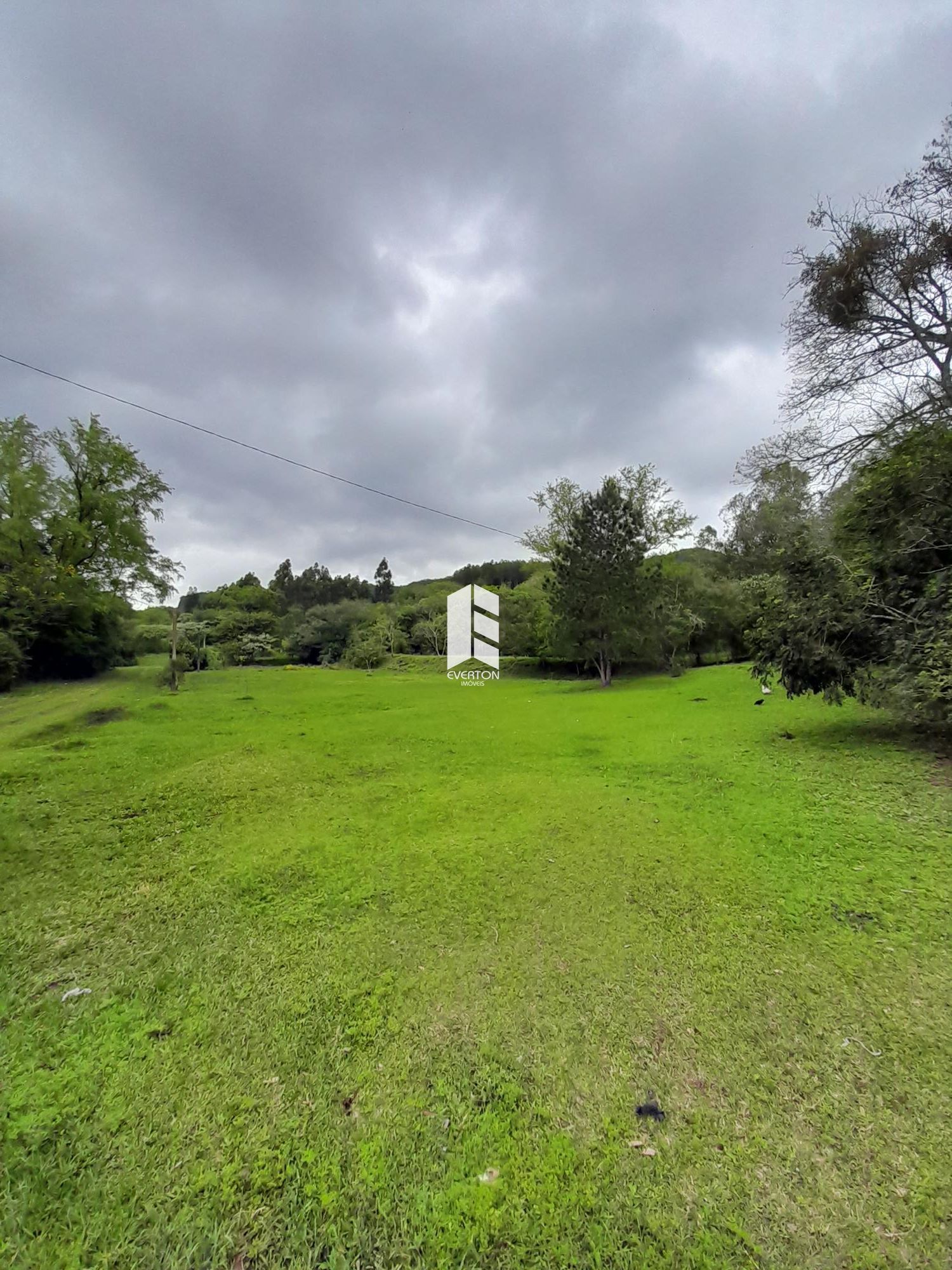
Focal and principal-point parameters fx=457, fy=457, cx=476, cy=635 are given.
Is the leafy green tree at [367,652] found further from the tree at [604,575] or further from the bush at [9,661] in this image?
the bush at [9,661]

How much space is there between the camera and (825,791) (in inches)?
159

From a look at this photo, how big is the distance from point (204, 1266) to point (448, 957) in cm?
122

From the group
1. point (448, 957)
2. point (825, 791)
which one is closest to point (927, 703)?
point (825, 791)

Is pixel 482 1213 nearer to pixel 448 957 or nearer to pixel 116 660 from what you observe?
pixel 448 957

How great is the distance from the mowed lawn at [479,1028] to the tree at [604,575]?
1069 centimetres

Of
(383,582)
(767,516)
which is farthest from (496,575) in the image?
(767,516)

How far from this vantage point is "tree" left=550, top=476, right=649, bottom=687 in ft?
48.2

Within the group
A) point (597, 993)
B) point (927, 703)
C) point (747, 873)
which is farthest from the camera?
point (927, 703)

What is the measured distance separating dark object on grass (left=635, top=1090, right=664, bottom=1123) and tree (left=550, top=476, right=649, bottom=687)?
13.8 metres

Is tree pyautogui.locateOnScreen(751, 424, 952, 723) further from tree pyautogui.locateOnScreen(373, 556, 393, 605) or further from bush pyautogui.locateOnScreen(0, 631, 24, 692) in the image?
tree pyautogui.locateOnScreen(373, 556, 393, 605)

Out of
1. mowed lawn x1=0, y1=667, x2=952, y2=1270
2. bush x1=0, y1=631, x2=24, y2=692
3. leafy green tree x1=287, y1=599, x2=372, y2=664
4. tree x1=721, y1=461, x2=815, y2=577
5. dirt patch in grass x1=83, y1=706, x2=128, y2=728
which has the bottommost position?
mowed lawn x1=0, y1=667, x2=952, y2=1270

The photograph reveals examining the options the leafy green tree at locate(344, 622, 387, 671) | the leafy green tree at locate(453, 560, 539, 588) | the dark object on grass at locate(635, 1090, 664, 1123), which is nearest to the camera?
the dark object on grass at locate(635, 1090, 664, 1123)

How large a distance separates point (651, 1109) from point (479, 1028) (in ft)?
2.07

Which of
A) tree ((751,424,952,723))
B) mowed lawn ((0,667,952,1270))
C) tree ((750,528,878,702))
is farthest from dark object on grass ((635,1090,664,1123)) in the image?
tree ((750,528,878,702))
